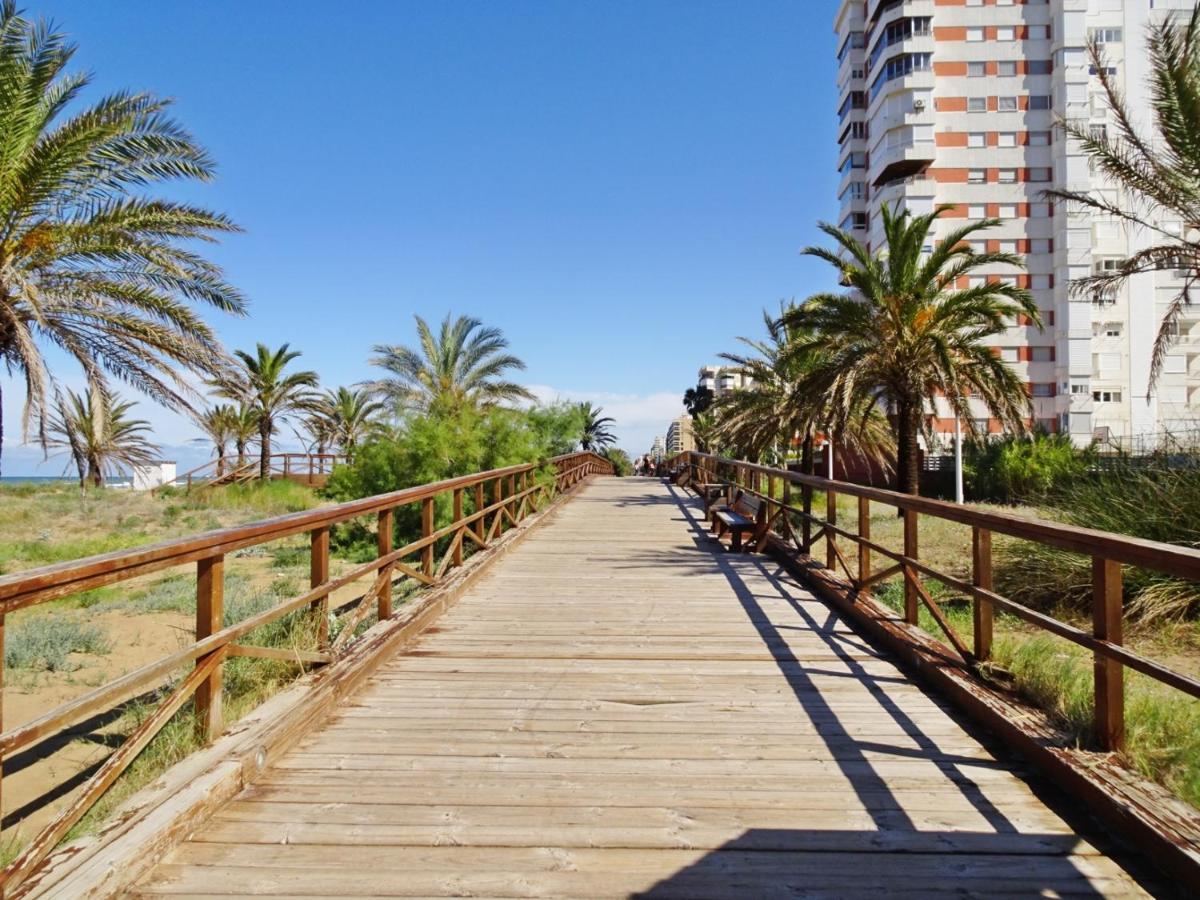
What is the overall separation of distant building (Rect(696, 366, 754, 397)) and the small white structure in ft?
74.8

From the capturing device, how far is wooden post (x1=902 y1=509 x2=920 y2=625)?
18.1 feet

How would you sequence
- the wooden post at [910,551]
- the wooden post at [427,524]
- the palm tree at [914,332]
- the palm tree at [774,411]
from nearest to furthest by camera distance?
the wooden post at [910,551] < the wooden post at [427,524] < the palm tree at [914,332] < the palm tree at [774,411]

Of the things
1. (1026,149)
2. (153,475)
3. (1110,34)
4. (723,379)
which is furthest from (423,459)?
(1110,34)

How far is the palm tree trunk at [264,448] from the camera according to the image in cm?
3200

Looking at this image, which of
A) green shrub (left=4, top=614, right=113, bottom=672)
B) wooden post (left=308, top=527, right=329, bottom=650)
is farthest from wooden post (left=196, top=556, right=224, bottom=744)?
green shrub (left=4, top=614, right=113, bottom=672)

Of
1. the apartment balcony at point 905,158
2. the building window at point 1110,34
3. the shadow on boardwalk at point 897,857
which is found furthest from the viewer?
the building window at point 1110,34

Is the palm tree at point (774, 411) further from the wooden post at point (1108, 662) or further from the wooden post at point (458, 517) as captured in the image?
the wooden post at point (1108, 662)

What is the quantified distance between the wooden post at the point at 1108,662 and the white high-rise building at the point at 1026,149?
50762 mm

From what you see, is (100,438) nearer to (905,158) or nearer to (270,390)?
(270,390)

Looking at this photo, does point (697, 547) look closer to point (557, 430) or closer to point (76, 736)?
point (76, 736)

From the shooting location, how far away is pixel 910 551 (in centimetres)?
560

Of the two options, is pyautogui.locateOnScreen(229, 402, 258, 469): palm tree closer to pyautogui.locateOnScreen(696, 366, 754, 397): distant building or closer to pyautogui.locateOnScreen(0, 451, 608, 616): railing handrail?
pyautogui.locateOnScreen(696, 366, 754, 397): distant building

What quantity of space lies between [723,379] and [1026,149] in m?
24.1

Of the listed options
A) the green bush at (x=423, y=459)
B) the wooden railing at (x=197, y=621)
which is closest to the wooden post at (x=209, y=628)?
the wooden railing at (x=197, y=621)
